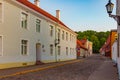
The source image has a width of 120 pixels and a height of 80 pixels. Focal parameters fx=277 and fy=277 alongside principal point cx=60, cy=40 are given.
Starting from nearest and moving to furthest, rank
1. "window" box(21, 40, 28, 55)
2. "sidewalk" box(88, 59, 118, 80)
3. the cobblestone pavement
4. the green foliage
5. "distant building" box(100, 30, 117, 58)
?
the cobblestone pavement < "sidewalk" box(88, 59, 118, 80) < "window" box(21, 40, 28, 55) < "distant building" box(100, 30, 117, 58) < the green foliage

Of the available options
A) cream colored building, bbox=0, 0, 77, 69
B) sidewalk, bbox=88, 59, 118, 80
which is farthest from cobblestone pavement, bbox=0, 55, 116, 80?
cream colored building, bbox=0, 0, 77, 69

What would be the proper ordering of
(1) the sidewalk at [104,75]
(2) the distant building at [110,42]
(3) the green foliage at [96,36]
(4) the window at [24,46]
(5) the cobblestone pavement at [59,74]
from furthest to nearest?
(3) the green foliage at [96,36] < (2) the distant building at [110,42] < (4) the window at [24,46] < (1) the sidewalk at [104,75] < (5) the cobblestone pavement at [59,74]

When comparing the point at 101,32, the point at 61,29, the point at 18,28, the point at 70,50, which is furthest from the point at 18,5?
the point at 101,32

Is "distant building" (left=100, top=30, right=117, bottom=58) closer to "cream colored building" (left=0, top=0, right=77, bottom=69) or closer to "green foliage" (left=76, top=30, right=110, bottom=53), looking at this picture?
"cream colored building" (left=0, top=0, right=77, bottom=69)

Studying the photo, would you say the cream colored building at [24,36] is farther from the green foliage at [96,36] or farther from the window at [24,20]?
the green foliage at [96,36]

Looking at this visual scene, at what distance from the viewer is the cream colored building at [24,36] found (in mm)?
22069

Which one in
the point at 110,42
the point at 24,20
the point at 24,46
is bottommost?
the point at 24,46

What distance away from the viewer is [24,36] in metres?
26.2

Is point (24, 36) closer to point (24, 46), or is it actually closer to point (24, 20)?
point (24, 46)

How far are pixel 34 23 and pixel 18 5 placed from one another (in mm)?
4855

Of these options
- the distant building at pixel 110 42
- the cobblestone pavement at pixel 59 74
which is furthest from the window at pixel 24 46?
the distant building at pixel 110 42

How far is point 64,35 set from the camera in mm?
45469

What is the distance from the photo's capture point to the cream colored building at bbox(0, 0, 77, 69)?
72.4 feet

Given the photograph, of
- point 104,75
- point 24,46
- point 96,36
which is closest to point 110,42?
point 24,46
